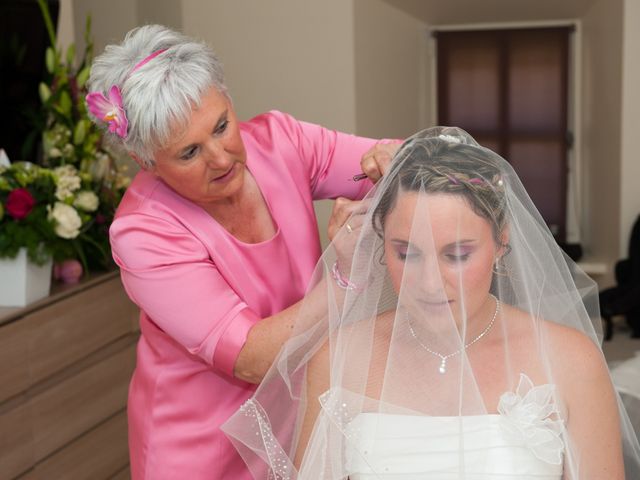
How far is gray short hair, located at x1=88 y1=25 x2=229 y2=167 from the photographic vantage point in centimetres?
167

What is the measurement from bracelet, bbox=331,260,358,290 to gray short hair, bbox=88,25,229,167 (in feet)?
1.17

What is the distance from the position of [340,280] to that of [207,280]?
0.25 meters

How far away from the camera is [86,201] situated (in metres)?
3.17

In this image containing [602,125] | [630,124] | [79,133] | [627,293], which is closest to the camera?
[79,133]

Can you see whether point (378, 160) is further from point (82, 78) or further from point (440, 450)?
point (82, 78)

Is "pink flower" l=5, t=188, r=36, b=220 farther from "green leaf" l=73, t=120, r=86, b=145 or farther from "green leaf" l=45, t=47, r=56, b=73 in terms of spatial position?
"green leaf" l=45, t=47, r=56, b=73

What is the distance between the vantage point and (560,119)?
19.2 feet

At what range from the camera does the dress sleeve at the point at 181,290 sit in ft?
5.74

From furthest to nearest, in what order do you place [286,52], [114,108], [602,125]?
[602,125], [286,52], [114,108]

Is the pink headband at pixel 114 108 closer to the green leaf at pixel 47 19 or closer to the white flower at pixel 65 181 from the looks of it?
the white flower at pixel 65 181

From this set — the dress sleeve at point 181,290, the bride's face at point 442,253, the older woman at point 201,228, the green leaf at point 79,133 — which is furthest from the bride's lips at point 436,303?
the green leaf at point 79,133

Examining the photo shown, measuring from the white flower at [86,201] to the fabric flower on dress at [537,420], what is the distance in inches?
74.6

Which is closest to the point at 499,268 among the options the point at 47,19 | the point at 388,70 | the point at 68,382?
the point at 68,382

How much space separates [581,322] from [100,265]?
2.12 m
